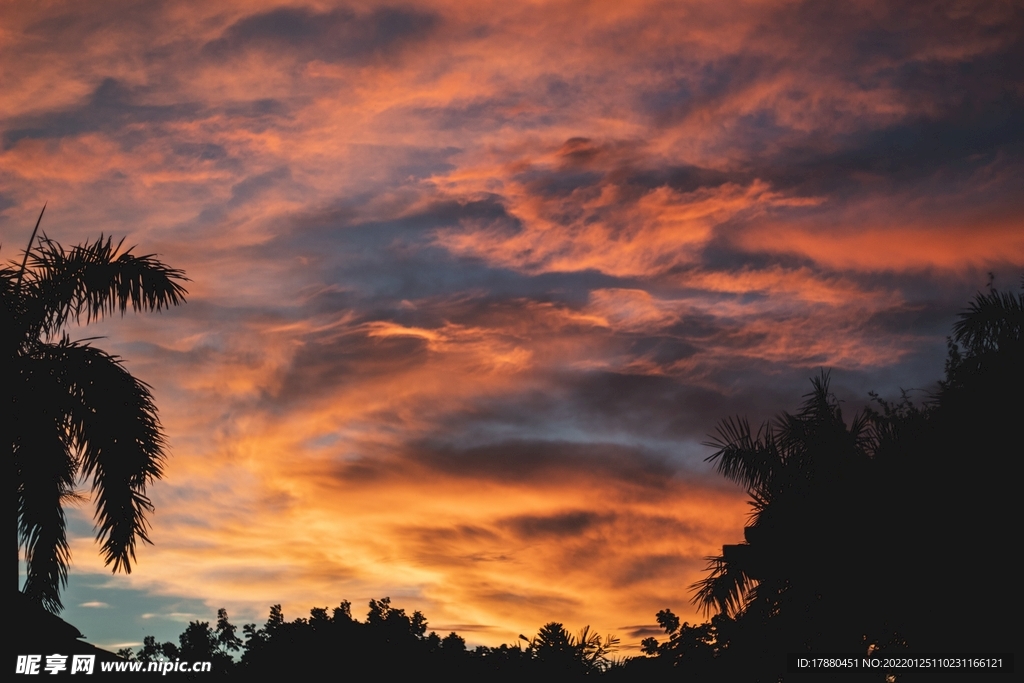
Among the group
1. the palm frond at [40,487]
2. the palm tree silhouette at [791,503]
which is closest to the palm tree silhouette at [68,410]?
the palm frond at [40,487]

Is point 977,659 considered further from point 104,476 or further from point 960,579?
point 104,476

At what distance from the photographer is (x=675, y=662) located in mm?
23484

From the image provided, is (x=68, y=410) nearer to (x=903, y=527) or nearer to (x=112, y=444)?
(x=112, y=444)

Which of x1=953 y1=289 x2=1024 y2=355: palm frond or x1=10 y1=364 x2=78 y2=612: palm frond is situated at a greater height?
x1=953 y1=289 x2=1024 y2=355: palm frond

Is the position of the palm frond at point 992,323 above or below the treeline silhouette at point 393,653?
above

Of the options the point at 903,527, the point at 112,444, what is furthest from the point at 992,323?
the point at 112,444

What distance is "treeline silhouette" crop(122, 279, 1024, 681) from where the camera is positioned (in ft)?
47.2

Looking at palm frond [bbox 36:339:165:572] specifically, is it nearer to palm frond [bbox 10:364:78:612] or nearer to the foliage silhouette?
palm frond [bbox 10:364:78:612]

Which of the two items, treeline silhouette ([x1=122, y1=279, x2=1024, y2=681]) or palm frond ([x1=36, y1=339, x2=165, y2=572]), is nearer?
palm frond ([x1=36, y1=339, x2=165, y2=572])

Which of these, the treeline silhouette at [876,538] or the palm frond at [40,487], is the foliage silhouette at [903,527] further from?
the palm frond at [40,487]

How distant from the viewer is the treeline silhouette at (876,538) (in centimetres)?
1439

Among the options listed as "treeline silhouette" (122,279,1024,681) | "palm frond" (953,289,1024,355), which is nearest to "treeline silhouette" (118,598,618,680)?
"treeline silhouette" (122,279,1024,681)

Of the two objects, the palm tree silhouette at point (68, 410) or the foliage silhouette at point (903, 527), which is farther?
the foliage silhouette at point (903, 527)

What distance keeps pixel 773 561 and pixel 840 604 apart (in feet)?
7.70
